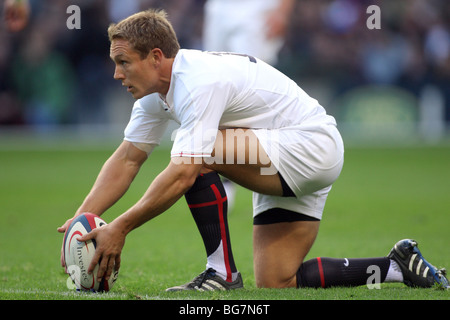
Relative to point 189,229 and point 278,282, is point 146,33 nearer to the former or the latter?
point 278,282

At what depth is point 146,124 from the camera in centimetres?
423

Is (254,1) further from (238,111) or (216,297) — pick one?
(216,297)

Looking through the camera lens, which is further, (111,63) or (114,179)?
(111,63)

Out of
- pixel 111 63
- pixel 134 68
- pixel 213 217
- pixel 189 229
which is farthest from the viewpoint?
pixel 111 63

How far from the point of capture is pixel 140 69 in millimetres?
3709

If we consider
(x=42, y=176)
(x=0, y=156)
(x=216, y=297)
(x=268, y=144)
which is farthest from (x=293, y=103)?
(x=0, y=156)

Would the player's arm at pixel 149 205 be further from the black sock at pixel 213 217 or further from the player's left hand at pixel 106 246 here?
the black sock at pixel 213 217

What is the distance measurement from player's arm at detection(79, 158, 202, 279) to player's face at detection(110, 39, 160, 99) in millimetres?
507

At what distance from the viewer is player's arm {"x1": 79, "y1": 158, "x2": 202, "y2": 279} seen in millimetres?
3467

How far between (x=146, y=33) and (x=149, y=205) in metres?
0.87

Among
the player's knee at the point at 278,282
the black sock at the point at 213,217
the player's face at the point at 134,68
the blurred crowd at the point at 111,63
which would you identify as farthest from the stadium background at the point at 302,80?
the player's face at the point at 134,68

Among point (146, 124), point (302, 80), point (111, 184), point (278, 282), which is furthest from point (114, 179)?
point (302, 80)

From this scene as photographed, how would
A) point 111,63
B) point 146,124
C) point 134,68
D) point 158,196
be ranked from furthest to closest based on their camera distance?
point 111,63
point 146,124
point 134,68
point 158,196

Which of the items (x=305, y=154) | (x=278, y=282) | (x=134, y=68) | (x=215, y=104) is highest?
(x=134, y=68)
